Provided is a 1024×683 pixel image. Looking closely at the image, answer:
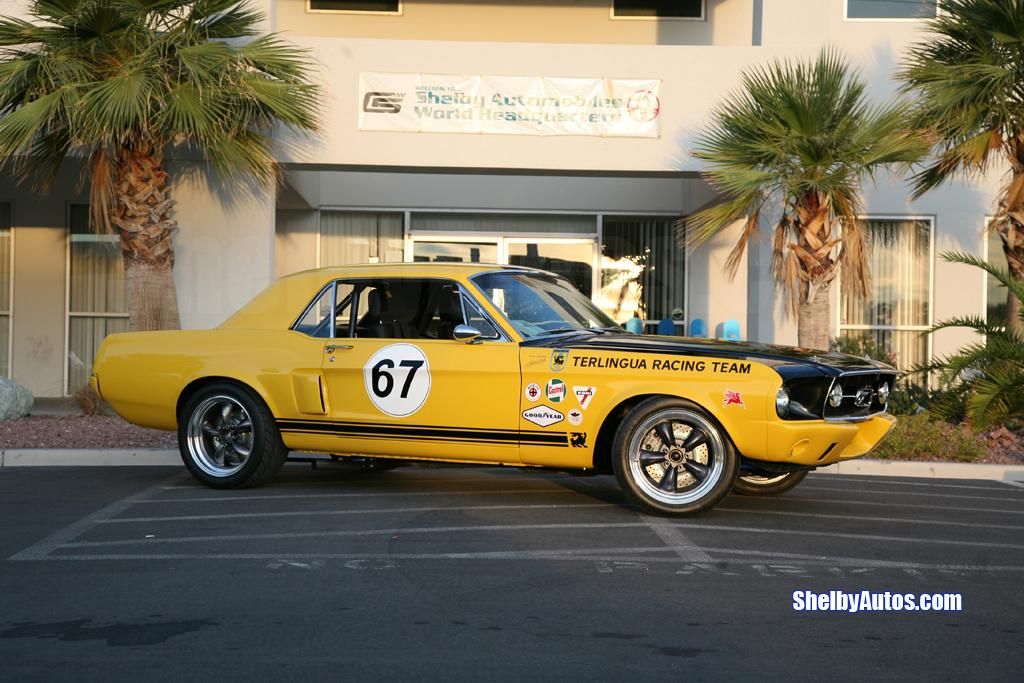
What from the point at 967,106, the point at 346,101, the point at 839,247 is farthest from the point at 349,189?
the point at 967,106

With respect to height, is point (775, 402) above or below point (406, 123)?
below

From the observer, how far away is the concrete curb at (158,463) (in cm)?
1059

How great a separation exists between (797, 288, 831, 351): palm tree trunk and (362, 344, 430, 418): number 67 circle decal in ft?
18.2

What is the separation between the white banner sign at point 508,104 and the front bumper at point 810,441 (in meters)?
7.07

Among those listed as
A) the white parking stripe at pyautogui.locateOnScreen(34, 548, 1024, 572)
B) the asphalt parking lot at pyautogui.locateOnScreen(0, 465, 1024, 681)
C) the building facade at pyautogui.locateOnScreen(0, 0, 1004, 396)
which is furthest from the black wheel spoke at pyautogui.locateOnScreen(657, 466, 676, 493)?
Result: the building facade at pyautogui.locateOnScreen(0, 0, 1004, 396)

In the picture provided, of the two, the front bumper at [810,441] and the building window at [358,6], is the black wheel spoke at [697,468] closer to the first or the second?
the front bumper at [810,441]

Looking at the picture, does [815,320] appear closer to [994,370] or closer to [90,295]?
[994,370]

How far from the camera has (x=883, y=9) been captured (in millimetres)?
15203

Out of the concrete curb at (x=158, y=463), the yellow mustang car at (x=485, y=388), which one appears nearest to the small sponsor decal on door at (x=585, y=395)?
the yellow mustang car at (x=485, y=388)

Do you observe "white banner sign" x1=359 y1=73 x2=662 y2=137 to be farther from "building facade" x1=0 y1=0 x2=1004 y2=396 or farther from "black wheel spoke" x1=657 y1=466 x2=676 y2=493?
"black wheel spoke" x1=657 y1=466 x2=676 y2=493

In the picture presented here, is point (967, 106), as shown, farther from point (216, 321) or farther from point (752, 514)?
point (216, 321)

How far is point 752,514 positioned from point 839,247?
603 centimetres

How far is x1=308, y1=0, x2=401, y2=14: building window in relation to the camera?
1794 cm

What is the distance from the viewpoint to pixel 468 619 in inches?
200
